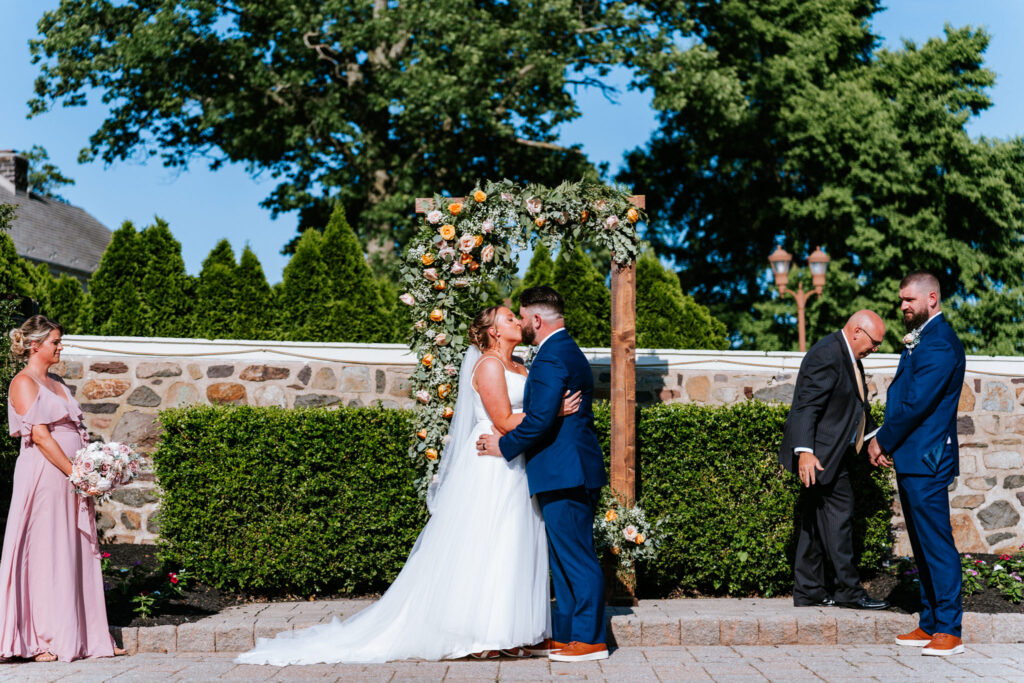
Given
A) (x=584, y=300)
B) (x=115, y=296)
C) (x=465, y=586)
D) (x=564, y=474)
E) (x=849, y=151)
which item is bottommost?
(x=465, y=586)

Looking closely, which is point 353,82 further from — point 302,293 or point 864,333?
point 864,333

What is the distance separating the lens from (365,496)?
21.5 feet

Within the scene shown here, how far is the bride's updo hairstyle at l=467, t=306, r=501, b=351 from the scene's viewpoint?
570 cm

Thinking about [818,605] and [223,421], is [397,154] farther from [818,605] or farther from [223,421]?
[818,605]

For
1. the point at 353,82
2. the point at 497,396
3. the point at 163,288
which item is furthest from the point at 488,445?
the point at 353,82

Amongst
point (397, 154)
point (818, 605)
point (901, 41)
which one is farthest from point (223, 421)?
point (901, 41)

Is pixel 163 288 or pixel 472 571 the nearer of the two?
pixel 472 571

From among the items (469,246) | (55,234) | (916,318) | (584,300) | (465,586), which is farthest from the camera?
(55,234)

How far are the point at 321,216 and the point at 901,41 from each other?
1355 cm

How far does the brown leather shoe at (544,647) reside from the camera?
5.30 meters

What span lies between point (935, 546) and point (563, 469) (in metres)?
2.19

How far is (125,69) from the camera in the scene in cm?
1692

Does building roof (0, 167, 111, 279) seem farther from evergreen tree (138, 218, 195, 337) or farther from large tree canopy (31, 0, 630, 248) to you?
evergreen tree (138, 218, 195, 337)

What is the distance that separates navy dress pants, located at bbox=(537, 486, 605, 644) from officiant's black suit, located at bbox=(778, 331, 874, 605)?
1656 mm
